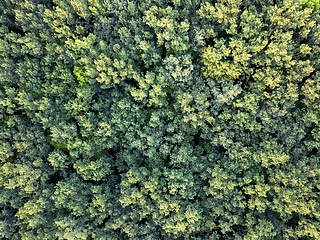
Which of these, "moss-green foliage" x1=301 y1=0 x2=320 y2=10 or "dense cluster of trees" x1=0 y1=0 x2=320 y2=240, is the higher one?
"moss-green foliage" x1=301 y1=0 x2=320 y2=10

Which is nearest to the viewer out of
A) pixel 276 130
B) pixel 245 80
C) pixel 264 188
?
pixel 264 188

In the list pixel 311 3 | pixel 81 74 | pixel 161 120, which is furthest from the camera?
pixel 81 74

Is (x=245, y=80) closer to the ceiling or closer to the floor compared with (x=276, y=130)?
closer to the ceiling

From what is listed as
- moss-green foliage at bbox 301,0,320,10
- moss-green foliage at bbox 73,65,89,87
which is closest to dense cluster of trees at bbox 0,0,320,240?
moss-green foliage at bbox 73,65,89,87

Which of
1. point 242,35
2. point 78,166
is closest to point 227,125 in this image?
point 242,35

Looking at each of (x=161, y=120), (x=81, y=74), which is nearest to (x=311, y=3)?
(x=161, y=120)

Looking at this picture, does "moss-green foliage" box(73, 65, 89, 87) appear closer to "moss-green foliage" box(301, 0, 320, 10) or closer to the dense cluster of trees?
the dense cluster of trees

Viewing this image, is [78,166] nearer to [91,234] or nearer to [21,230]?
[91,234]

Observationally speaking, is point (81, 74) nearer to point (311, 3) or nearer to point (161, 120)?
point (161, 120)
